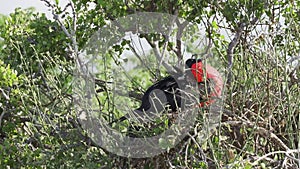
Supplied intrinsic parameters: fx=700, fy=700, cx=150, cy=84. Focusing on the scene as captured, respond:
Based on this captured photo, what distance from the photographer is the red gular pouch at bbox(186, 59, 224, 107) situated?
2824mm

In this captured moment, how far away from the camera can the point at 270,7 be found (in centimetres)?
350

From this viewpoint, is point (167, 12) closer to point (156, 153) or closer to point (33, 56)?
point (33, 56)

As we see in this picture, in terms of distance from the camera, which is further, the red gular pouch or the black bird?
the black bird

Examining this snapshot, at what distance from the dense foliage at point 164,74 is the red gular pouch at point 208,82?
0.20ft

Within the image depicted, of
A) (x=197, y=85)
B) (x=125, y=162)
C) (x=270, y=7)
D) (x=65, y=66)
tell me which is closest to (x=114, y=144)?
(x=125, y=162)

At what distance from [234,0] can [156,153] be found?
1.01 m

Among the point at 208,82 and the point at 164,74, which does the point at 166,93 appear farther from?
the point at 164,74

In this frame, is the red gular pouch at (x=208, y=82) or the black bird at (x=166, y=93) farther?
the black bird at (x=166, y=93)

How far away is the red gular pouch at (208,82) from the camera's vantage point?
9.27ft

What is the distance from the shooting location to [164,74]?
379cm

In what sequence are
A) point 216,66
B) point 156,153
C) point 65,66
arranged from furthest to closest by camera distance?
point 65,66, point 216,66, point 156,153

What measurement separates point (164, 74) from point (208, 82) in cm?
82

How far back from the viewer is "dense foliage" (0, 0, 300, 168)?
278cm

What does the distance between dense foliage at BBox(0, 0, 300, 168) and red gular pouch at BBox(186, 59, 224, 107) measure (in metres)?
0.06
